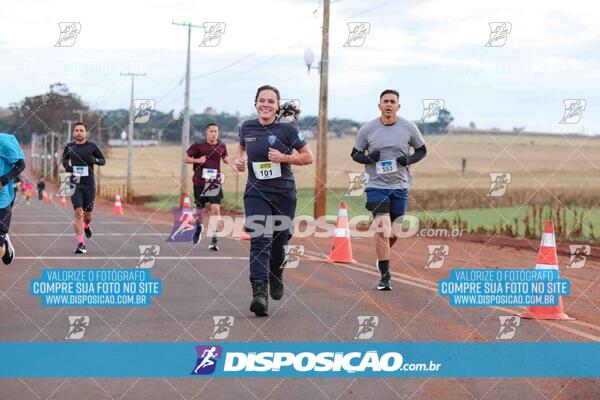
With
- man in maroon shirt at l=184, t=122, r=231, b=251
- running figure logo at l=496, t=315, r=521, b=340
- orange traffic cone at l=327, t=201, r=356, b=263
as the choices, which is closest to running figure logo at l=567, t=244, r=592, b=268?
orange traffic cone at l=327, t=201, r=356, b=263

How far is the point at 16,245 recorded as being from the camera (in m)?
19.0

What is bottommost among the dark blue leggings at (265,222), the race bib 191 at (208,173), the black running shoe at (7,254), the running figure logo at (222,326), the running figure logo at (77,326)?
the running figure logo at (77,326)

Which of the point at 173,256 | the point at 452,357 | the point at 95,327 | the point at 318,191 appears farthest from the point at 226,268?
the point at 318,191

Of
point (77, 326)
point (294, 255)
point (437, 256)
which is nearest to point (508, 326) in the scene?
point (77, 326)

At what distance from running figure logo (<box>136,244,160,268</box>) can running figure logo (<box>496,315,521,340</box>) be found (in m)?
6.19

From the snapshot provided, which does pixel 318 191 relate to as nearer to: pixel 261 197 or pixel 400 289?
pixel 400 289

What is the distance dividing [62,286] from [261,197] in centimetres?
280

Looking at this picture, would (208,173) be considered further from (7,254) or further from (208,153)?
(7,254)

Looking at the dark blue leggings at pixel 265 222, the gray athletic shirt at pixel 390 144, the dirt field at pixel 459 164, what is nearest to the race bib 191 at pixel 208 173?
the gray athletic shirt at pixel 390 144

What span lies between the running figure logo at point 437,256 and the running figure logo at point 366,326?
584cm

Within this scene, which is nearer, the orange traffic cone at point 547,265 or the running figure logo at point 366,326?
the running figure logo at point 366,326

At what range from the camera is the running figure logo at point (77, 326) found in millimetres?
8648

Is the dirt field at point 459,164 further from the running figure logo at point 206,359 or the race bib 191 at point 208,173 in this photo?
the running figure logo at point 206,359

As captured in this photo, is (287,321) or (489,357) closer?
(489,357)
